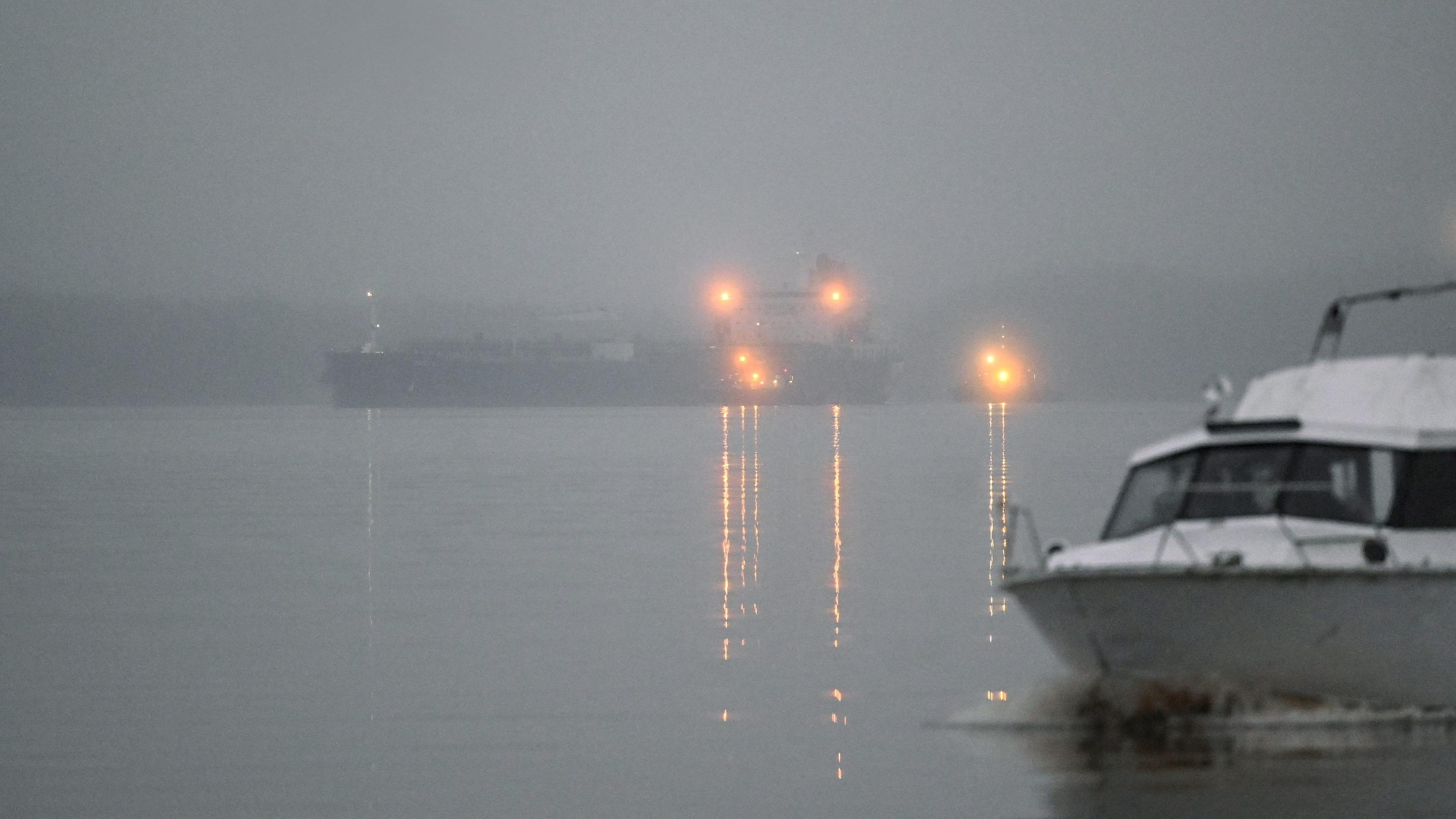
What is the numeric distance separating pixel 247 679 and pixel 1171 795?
9.08 meters

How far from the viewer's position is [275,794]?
42.6 feet

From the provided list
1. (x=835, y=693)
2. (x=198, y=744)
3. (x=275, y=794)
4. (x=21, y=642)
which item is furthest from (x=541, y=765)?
(x=21, y=642)

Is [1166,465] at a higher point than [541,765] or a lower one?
higher

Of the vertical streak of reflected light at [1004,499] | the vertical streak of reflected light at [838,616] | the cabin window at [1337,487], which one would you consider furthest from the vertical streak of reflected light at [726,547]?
the cabin window at [1337,487]

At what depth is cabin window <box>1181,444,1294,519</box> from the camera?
46.9ft

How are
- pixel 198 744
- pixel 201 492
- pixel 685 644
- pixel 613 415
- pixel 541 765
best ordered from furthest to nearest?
pixel 613 415, pixel 201 492, pixel 685 644, pixel 198 744, pixel 541 765

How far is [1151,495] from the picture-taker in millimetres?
15055

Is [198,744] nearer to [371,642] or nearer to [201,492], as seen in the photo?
[371,642]

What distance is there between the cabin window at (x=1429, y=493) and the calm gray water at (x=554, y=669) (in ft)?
5.35

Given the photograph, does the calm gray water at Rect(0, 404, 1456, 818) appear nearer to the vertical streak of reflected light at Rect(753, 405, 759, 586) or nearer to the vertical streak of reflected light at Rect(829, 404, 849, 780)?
the vertical streak of reflected light at Rect(829, 404, 849, 780)

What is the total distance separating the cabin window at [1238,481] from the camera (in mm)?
14281

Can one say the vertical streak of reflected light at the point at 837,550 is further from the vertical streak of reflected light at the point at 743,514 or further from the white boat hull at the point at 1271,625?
the white boat hull at the point at 1271,625

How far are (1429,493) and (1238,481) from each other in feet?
4.48

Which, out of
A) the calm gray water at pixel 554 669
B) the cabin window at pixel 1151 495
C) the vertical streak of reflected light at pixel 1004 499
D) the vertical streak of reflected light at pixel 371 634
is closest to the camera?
the calm gray water at pixel 554 669
